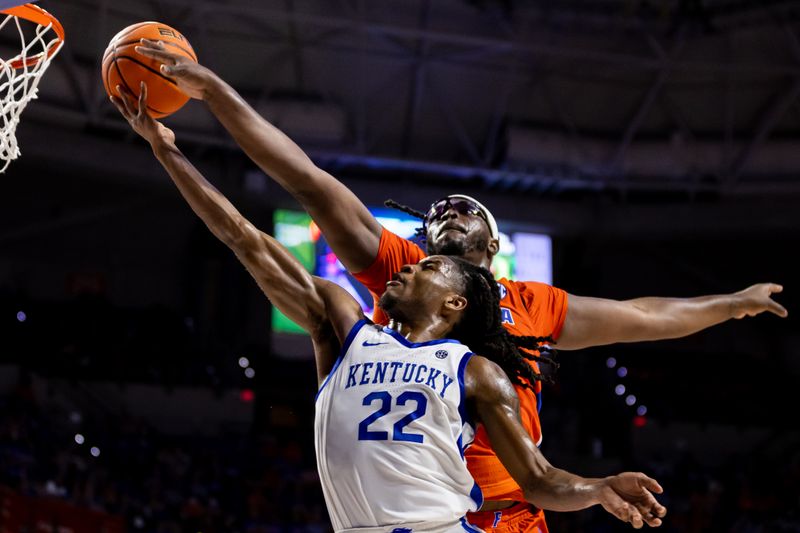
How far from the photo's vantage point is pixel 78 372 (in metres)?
14.5

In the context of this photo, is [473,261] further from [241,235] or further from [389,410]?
[389,410]

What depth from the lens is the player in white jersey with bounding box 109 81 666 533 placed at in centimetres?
275

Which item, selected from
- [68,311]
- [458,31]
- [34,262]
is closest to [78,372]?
[68,311]

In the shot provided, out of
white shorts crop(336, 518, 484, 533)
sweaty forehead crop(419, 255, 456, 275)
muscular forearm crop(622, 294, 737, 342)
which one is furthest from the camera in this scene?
muscular forearm crop(622, 294, 737, 342)

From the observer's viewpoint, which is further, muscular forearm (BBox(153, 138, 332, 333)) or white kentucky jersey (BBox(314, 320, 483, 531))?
muscular forearm (BBox(153, 138, 332, 333))

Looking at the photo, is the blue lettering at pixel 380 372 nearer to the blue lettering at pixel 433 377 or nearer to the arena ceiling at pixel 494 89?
the blue lettering at pixel 433 377

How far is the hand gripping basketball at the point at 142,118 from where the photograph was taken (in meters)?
3.46

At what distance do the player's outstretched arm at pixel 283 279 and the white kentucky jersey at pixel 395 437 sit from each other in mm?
187

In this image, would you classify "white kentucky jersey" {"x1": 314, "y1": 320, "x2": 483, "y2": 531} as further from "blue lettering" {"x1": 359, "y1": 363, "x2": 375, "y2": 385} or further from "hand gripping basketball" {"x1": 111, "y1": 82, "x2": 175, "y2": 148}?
"hand gripping basketball" {"x1": 111, "y1": 82, "x2": 175, "y2": 148}

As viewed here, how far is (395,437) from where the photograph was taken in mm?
2785

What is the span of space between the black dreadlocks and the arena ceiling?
32.7 feet

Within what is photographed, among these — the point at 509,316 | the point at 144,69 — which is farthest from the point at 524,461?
the point at 144,69

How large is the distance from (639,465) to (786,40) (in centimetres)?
676

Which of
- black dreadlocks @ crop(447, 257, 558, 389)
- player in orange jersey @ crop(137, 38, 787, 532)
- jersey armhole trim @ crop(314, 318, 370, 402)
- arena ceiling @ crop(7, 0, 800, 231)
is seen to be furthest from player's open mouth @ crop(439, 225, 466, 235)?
arena ceiling @ crop(7, 0, 800, 231)
